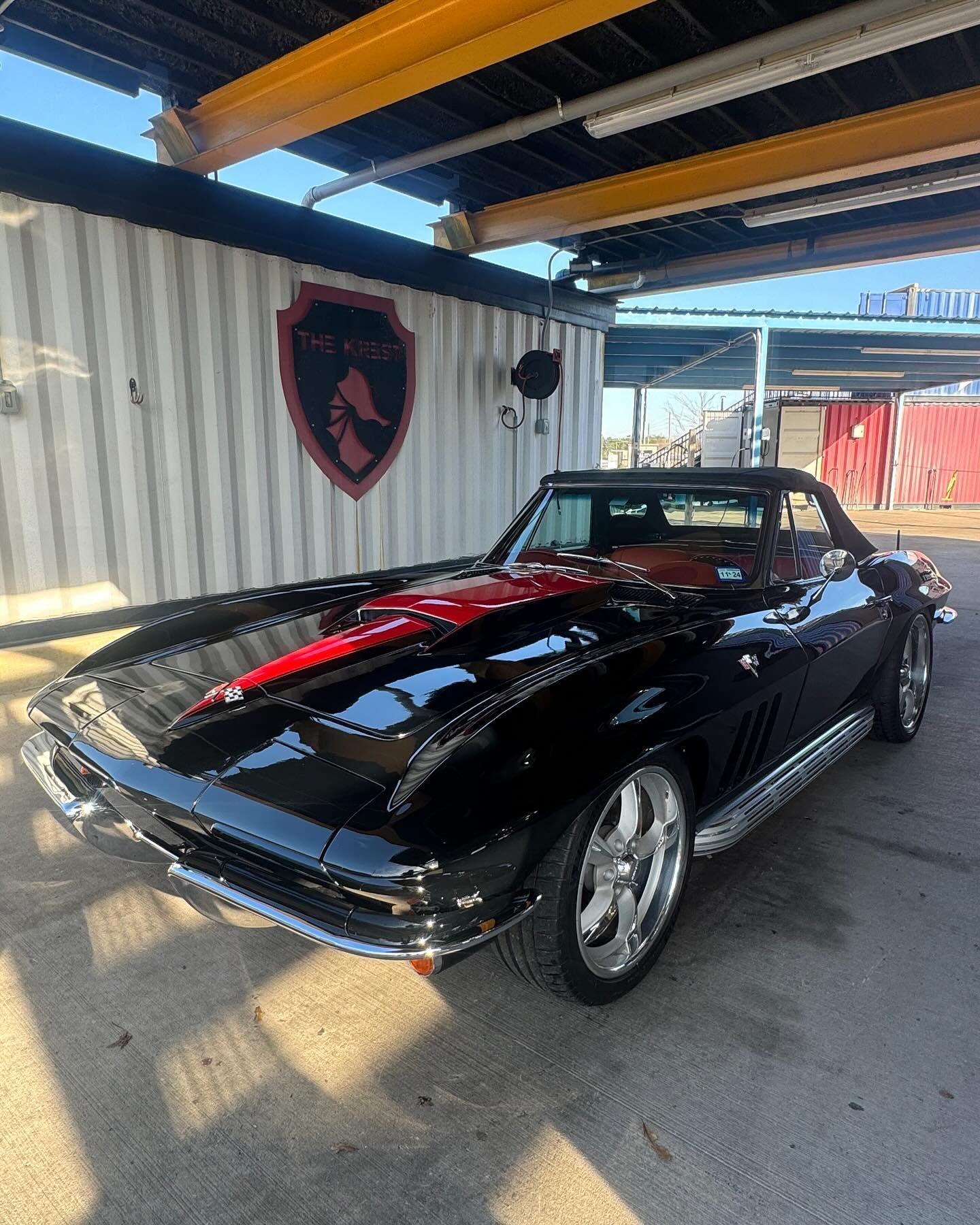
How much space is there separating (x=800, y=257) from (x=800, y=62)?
3.82 m

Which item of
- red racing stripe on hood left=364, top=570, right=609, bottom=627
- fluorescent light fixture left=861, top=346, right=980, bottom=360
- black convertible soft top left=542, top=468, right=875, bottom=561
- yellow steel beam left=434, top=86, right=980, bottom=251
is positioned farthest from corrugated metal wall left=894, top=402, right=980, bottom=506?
red racing stripe on hood left=364, top=570, right=609, bottom=627

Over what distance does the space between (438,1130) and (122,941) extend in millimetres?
1205

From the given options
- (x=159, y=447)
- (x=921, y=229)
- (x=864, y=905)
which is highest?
(x=921, y=229)

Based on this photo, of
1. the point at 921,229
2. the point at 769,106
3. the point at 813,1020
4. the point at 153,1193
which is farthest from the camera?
the point at 921,229

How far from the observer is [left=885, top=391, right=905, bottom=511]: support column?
79.1ft

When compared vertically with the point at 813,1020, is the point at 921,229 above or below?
above

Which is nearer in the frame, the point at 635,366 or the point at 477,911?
the point at 477,911

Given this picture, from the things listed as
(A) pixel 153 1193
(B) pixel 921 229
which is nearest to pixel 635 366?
(B) pixel 921 229

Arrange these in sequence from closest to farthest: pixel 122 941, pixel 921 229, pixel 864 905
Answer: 1. pixel 122 941
2. pixel 864 905
3. pixel 921 229

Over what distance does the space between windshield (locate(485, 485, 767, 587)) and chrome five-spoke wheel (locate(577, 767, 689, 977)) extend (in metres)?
1.04

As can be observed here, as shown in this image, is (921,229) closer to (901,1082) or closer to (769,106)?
(769,106)

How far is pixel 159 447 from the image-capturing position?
5191 millimetres

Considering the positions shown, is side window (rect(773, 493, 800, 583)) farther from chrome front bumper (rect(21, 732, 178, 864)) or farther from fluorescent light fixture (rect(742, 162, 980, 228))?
fluorescent light fixture (rect(742, 162, 980, 228))

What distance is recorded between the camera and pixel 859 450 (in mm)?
24625
